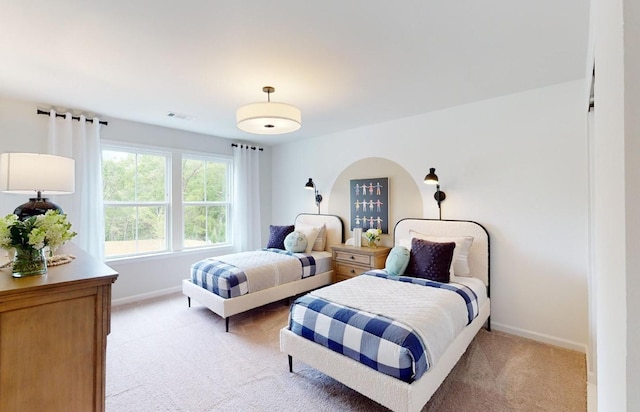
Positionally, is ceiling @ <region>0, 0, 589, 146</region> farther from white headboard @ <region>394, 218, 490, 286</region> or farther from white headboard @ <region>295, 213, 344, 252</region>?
white headboard @ <region>295, 213, 344, 252</region>

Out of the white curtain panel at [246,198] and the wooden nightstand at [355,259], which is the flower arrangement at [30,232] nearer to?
the wooden nightstand at [355,259]

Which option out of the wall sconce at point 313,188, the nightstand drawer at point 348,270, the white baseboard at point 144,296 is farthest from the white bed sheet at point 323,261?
the white baseboard at point 144,296

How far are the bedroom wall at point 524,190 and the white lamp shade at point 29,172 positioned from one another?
3.39 meters

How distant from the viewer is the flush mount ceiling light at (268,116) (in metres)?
2.31

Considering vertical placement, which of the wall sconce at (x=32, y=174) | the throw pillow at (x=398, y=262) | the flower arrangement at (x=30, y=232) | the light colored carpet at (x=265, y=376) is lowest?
the light colored carpet at (x=265, y=376)

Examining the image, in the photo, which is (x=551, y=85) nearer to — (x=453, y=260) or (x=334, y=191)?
(x=453, y=260)

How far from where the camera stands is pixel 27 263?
127 centimetres

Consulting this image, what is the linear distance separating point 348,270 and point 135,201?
3.04m

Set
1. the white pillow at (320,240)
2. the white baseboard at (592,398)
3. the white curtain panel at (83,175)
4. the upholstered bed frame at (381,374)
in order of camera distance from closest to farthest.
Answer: the upholstered bed frame at (381,374)
the white baseboard at (592,398)
the white curtain panel at (83,175)
the white pillow at (320,240)

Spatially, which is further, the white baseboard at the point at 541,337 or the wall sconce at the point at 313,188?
the wall sconce at the point at 313,188

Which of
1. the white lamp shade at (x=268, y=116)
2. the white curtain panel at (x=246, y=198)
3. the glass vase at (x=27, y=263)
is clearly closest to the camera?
the glass vase at (x=27, y=263)

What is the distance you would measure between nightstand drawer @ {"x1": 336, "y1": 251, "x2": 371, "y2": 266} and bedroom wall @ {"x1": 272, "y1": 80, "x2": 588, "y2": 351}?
0.90 metres

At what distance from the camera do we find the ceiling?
5.54 ft

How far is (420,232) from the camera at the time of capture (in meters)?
3.52
